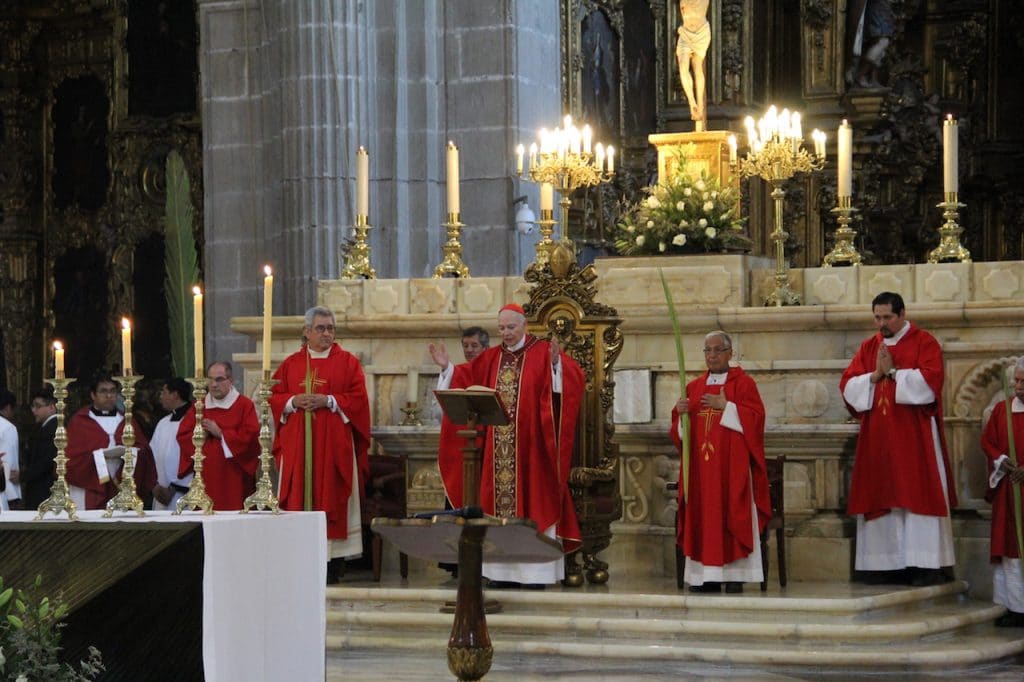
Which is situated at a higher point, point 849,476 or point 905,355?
point 905,355

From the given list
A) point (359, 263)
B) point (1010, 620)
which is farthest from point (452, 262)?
point (1010, 620)

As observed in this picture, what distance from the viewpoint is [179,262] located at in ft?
47.7

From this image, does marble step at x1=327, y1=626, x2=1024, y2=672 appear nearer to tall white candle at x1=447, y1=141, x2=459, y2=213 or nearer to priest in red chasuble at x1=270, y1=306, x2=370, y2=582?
priest in red chasuble at x1=270, y1=306, x2=370, y2=582

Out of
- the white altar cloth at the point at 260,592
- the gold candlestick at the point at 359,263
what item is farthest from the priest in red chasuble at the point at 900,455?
the white altar cloth at the point at 260,592

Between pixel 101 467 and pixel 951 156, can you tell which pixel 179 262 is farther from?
pixel 951 156

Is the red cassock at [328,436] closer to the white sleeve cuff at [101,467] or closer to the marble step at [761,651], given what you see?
the white sleeve cuff at [101,467]

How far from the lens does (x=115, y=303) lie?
771 inches

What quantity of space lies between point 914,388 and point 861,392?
0.31 m

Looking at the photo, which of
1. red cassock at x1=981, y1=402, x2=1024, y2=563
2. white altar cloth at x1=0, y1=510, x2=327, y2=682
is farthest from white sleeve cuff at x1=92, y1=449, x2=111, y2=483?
red cassock at x1=981, y1=402, x2=1024, y2=563

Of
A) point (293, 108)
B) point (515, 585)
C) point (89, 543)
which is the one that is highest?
point (293, 108)

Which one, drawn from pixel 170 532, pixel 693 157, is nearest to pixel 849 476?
pixel 693 157

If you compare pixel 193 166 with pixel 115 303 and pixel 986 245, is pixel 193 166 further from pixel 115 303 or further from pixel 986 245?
pixel 986 245

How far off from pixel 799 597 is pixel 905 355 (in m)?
1.65

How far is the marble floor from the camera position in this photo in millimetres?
9570
